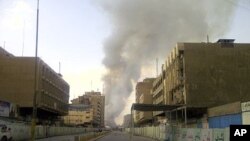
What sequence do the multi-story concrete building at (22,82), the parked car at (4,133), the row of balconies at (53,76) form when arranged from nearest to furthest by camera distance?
the parked car at (4,133)
the multi-story concrete building at (22,82)
the row of balconies at (53,76)

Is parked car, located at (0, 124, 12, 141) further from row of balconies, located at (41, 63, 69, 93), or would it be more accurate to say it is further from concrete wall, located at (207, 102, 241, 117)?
row of balconies, located at (41, 63, 69, 93)

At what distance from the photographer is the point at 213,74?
7144 centimetres

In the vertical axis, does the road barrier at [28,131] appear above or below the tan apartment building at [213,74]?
below

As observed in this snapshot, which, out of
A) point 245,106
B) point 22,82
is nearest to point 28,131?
point 22,82

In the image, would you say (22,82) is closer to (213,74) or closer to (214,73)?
(213,74)

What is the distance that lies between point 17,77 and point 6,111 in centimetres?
2167

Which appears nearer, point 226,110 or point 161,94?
point 226,110

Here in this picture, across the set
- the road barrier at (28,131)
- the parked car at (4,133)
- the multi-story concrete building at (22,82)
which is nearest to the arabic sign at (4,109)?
the road barrier at (28,131)

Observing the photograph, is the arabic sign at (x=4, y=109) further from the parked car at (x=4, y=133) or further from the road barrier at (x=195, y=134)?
the road barrier at (x=195, y=134)

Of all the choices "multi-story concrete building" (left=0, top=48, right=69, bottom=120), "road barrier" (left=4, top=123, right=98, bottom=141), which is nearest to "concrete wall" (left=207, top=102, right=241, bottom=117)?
"road barrier" (left=4, top=123, right=98, bottom=141)

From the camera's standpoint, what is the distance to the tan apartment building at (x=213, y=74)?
70.2m

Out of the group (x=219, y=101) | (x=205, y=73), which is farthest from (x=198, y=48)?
(x=219, y=101)

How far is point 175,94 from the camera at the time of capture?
80.9 metres

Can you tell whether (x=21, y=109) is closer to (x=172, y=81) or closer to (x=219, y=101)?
(x=172, y=81)
